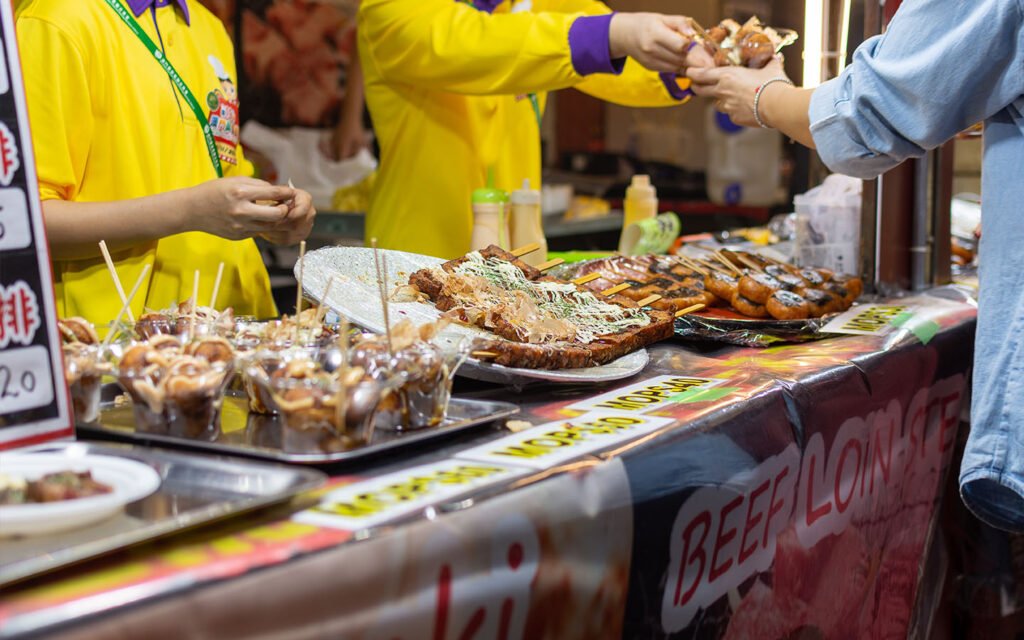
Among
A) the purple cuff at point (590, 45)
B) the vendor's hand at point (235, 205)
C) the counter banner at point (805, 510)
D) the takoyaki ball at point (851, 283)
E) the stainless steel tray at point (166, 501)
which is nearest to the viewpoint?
the stainless steel tray at point (166, 501)

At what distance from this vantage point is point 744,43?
8.68 feet

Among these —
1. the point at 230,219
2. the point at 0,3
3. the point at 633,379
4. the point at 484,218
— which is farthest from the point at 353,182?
the point at 0,3

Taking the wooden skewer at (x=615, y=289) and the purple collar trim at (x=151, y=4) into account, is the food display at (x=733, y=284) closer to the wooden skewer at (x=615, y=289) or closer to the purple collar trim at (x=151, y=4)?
the wooden skewer at (x=615, y=289)

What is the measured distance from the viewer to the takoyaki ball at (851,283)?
8.93ft

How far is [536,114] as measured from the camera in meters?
3.69

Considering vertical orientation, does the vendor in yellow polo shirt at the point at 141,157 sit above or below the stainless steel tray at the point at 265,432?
above

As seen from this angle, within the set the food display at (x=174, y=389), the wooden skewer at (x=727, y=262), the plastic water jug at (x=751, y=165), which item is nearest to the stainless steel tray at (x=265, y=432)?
the food display at (x=174, y=389)

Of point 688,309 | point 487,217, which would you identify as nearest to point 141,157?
point 487,217

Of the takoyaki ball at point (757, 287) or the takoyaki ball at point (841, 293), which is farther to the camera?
the takoyaki ball at point (841, 293)

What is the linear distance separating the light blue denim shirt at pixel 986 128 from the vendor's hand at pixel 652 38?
969 mm

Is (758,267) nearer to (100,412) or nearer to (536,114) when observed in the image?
(536,114)

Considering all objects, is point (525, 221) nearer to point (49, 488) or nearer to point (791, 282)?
point (791, 282)

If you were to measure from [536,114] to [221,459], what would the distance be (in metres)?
2.70

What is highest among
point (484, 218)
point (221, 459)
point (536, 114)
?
point (536, 114)
